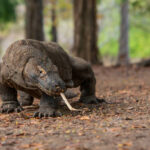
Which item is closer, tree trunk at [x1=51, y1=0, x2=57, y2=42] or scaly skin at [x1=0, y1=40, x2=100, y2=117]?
scaly skin at [x1=0, y1=40, x2=100, y2=117]

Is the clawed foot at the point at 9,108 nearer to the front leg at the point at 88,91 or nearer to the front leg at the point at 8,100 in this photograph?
the front leg at the point at 8,100

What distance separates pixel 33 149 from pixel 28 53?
138cm

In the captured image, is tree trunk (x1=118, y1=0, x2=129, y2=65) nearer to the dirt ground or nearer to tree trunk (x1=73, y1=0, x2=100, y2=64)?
tree trunk (x1=73, y1=0, x2=100, y2=64)

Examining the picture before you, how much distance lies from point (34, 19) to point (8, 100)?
Answer: 570 centimetres

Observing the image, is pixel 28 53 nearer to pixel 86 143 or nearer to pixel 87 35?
pixel 86 143

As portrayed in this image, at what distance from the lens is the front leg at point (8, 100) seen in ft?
11.8

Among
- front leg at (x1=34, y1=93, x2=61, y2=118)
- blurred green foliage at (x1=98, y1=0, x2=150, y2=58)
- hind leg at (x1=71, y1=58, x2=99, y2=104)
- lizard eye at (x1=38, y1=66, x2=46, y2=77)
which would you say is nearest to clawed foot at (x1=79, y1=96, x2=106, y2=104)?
hind leg at (x1=71, y1=58, x2=99, y2=104)

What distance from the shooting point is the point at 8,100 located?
366 cm

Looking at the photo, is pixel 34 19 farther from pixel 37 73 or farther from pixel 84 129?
pixel 84 129

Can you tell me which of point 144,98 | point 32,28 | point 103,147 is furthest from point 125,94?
point 32,28

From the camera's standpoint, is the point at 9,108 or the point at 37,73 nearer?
the point at 37,73

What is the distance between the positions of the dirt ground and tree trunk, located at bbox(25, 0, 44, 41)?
544cm

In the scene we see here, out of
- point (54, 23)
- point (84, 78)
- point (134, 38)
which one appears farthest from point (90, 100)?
point (134, 38)

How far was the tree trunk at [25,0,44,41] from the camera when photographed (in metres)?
8.95
